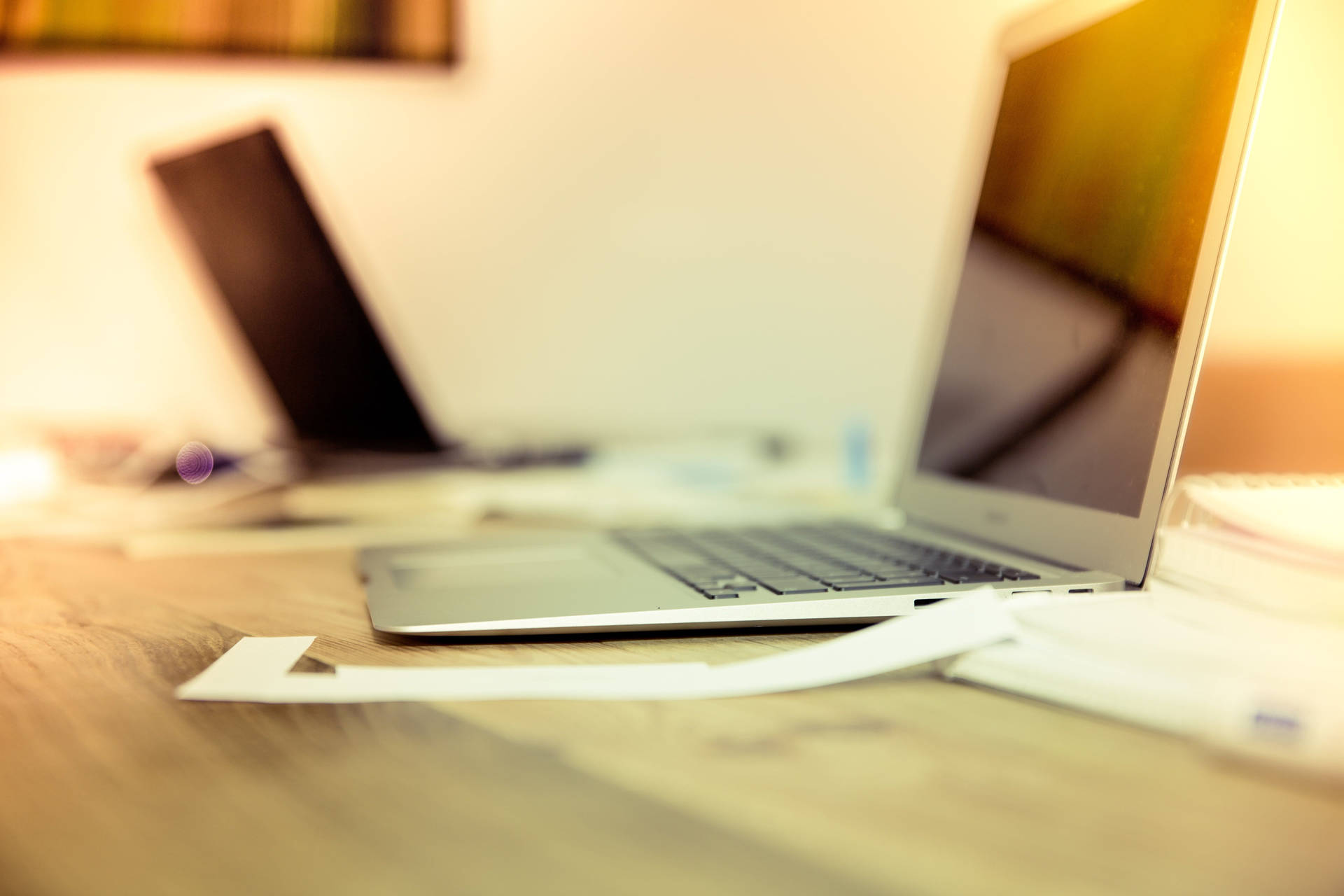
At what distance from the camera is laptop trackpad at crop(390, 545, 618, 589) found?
557mm

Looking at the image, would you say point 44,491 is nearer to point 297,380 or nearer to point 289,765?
point 297,380

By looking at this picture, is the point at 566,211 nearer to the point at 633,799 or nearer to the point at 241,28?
the point at 241,28

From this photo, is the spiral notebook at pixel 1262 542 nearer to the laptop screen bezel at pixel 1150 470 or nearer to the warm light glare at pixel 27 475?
the laptop screen bezel at pixel 1150 470

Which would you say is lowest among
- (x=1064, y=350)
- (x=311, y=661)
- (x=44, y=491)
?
(x=44, y=491)

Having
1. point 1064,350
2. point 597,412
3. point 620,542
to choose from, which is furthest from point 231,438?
point 1064,350

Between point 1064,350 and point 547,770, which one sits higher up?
point 1064,350

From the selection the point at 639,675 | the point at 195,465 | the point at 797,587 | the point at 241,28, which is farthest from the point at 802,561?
the point at 241,28

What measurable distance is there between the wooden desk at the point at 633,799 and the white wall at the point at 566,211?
1.05 metres

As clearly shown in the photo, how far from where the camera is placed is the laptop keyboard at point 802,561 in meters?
0.50

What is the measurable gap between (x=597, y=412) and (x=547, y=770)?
1174mm

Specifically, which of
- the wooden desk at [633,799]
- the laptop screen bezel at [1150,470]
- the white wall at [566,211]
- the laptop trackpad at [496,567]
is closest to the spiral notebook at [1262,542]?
the laptop screen bezel at [1150,470]

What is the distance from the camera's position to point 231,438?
4.44 feet

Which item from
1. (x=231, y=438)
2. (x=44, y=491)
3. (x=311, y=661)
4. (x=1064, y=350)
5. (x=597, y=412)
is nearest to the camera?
(x=311, y=661)

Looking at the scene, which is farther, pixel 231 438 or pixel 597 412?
pixel 597 412
